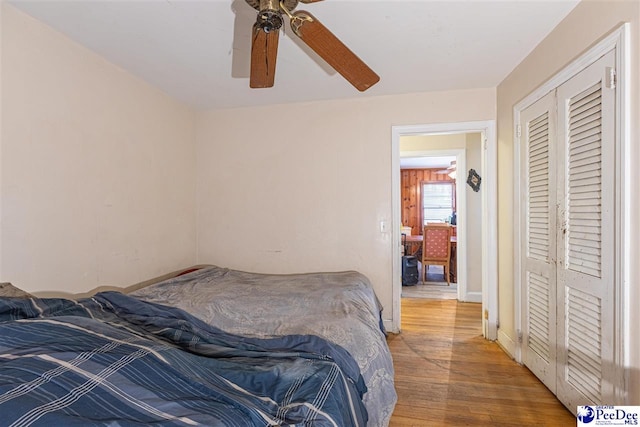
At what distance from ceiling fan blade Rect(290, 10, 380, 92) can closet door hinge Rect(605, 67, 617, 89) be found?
3.47 feet

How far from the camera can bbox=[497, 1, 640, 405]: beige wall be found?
4.34 feet

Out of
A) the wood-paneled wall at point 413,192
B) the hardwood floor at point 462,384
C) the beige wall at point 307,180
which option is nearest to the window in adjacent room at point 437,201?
the wood-paneled wall at point 413,192

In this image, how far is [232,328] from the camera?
1603mm

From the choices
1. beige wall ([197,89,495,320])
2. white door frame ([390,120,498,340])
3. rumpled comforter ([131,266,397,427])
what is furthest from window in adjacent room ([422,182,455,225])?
rumpled comforter ([131,266,397,427])

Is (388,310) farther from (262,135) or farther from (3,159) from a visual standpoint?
(3,159)

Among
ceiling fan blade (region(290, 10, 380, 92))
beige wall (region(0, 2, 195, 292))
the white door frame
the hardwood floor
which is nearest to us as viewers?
ceiling fan blade (region(290, 10, 380, 92))

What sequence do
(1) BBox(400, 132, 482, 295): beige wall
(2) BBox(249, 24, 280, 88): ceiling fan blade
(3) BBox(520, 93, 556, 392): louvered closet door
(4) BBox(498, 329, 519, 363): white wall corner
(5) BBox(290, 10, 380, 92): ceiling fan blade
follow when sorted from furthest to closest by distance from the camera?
(1) BBox(400, 132, 482, 295): beige wall, (4) BBox(498, 329, 519, 363): white wall corner, (3) BBox(520, 93, 556, 392): louvered closet door, (2) BBox(249, 24, 280, 88): ceiling fan blade, (5) BBox(290, 10, 380, 92): ceiling fan blade

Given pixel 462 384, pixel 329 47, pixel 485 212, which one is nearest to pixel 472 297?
pixel 485 212

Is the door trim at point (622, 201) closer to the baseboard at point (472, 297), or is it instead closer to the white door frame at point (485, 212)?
the white door frame at point (485, 212)

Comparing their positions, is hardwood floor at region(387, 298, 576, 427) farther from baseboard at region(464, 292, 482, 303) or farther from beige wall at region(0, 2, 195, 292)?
beige wall at region(0, 2, 195, 292)

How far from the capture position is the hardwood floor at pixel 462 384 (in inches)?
70.9

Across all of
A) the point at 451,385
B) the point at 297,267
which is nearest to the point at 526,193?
the point at 451,385

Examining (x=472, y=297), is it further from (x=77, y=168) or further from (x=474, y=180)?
(x=77, y=168)

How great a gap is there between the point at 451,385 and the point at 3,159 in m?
2.94
